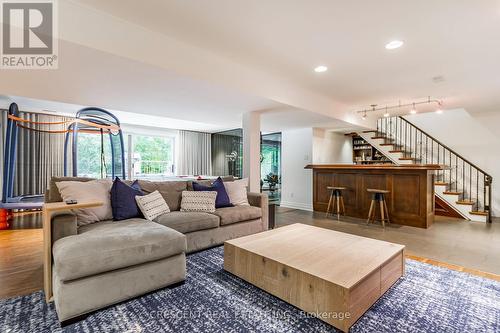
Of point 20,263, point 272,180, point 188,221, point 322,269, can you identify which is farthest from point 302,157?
point 20,263

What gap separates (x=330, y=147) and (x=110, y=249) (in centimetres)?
642

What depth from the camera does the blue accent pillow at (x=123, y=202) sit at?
2.74 m

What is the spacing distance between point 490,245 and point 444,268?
5.08ft

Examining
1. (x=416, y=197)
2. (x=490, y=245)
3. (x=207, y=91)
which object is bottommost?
(x=490, y=245)

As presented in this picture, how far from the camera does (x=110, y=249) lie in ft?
6.07

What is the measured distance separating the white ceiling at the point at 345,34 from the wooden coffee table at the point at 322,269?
6.89 feet

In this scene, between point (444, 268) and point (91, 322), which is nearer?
point (91, 322)

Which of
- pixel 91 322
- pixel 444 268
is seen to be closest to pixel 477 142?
pixel 444 268

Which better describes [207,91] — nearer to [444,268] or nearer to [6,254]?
[6,254]

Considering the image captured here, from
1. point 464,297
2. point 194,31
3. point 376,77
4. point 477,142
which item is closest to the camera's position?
point 464,297

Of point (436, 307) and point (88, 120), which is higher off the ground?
point (88, 120)

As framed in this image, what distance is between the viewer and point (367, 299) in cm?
179

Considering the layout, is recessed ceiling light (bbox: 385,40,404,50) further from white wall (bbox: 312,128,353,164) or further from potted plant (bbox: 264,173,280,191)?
potted plant (bbox: 264,173,280,191)

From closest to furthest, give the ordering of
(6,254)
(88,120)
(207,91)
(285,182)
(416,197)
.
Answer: (6,254)
(207,91)
(416,197)
(88,120)
(285,182)
